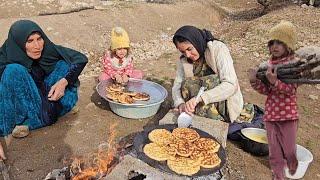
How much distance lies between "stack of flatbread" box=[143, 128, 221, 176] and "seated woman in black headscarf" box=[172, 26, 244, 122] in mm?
330

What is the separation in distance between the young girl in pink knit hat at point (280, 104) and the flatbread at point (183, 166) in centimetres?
85

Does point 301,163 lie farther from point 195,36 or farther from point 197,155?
point 195,36

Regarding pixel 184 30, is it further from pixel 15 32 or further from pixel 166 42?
pixel 166 42

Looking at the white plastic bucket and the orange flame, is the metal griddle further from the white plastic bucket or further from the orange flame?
the white plastic bucket

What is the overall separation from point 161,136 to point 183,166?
0.44 m

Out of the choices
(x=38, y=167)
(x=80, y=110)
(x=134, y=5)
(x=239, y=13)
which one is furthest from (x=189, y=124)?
(x=239, y=13)

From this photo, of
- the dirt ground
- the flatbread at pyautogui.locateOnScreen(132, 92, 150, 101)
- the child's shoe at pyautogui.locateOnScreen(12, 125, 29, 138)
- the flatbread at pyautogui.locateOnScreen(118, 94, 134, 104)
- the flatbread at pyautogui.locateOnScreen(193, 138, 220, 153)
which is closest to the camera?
the flatbread at pyautogui.locateOnScreen(193, 138, 220, 153)

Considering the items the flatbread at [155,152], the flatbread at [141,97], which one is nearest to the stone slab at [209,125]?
the flatbread at [155,152]

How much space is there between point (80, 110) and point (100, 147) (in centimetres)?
115

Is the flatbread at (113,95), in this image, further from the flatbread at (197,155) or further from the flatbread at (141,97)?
the flatbread at (197,155)

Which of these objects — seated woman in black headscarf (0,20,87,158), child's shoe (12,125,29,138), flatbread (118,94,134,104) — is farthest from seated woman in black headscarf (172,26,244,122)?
child's shoe (12,125,29,138)

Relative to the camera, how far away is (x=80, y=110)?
16.3 ft

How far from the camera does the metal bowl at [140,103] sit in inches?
177

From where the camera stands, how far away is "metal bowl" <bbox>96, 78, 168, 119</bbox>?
4.50 meters
